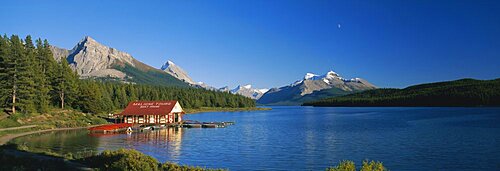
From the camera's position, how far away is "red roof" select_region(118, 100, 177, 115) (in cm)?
10131

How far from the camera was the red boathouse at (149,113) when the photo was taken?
10125 cm

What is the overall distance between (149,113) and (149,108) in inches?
92.9

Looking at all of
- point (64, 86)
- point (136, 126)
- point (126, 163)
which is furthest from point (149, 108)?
point (126, 163)

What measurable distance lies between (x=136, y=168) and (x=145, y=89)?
171m

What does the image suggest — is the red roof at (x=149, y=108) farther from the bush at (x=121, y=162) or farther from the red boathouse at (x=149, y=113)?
the bush at (x=121, y=162)

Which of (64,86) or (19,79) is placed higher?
(19,79)

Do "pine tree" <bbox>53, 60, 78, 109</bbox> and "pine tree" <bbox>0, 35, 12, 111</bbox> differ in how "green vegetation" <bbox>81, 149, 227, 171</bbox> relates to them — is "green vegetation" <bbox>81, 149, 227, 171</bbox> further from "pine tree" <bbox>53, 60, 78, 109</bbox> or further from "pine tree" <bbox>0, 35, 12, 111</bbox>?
"pine tree" <bbox>53, 60, 78, 109</bbox>

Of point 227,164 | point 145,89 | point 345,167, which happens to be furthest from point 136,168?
point 145,89

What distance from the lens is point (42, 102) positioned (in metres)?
82.9

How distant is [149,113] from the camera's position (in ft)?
331

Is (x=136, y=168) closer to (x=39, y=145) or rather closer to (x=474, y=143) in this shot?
(x=39, y=145)

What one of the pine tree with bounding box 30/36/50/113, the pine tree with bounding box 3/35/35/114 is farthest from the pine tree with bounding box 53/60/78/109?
the pine tree with bounding box 3/35/35/114

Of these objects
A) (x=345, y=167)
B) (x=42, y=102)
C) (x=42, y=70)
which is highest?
(x=42, y=70)

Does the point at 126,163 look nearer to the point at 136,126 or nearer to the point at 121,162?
the point at 121,162
